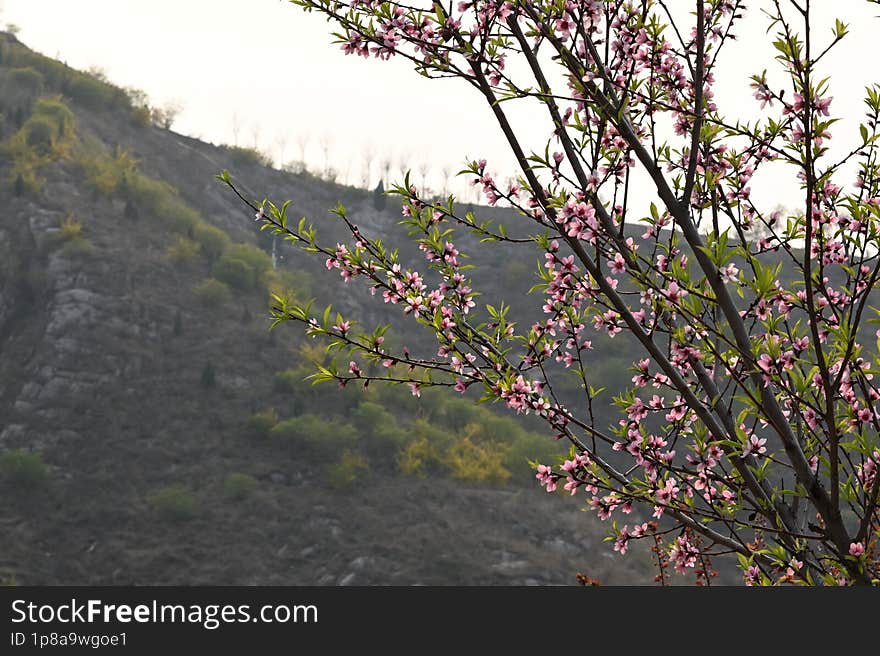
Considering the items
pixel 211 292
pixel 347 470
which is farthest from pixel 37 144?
pixel 347 470

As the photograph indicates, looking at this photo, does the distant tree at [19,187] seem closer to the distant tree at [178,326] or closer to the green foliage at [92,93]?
the distant tree at [178,326]

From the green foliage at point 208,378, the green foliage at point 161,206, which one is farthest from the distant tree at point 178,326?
the green foliage at point 161,206

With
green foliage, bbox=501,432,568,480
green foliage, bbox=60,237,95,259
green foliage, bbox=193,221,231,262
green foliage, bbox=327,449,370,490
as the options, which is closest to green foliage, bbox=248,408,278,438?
green foliage, bbox=327,449,370,490

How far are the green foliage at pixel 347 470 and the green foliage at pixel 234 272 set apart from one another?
1052 centimetres

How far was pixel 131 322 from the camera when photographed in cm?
2481

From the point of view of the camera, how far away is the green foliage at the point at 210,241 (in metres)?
30.5

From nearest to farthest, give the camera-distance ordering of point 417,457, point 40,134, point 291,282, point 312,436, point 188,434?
point 188,434, point 312,436, point 417,457, point 40,134, point 291,282

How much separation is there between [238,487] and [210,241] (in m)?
14.3

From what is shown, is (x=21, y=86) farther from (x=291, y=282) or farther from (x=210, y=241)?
(x=291, y=282)

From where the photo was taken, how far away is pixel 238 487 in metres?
19.5
